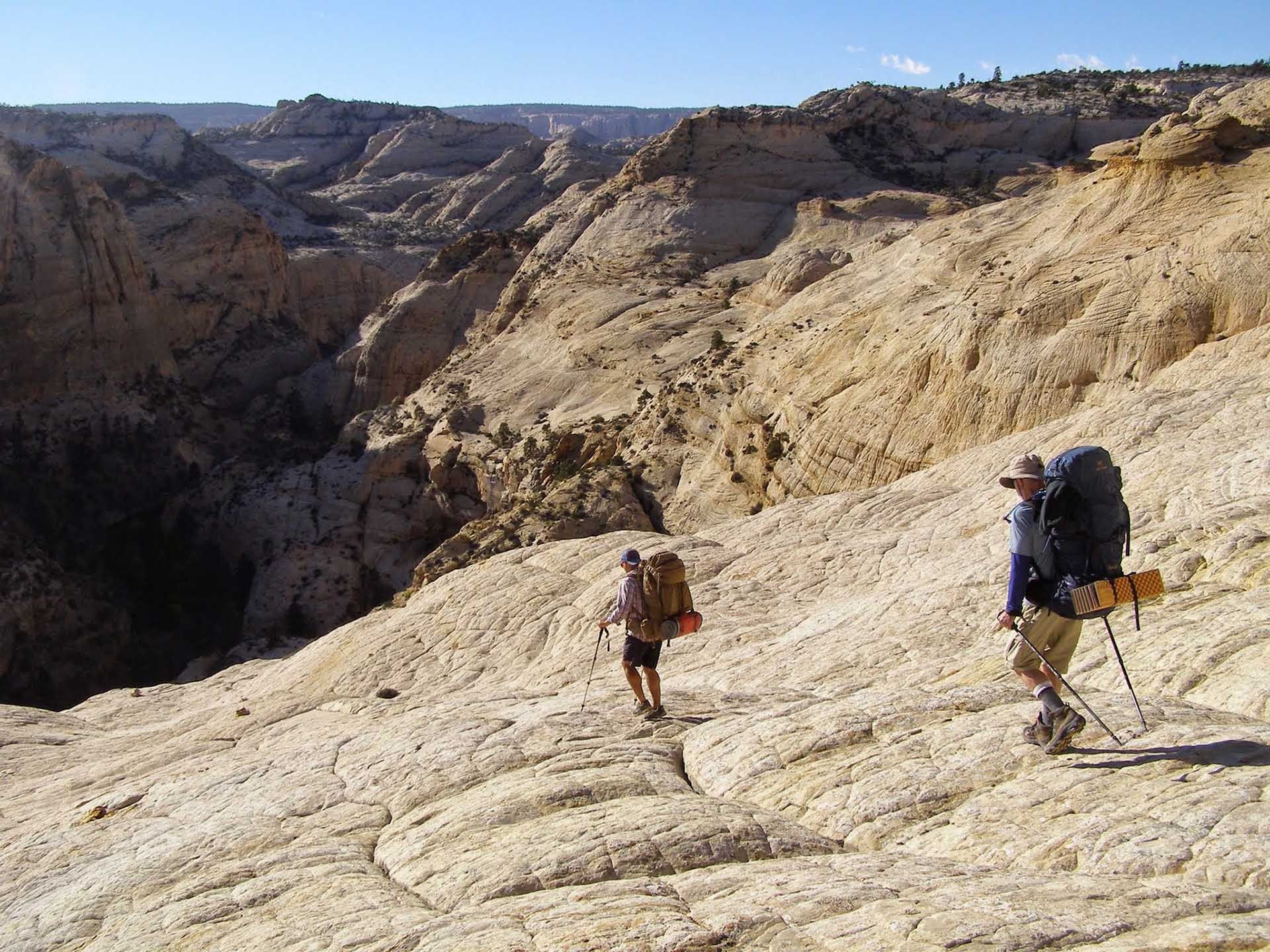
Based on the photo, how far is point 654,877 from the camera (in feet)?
21.2

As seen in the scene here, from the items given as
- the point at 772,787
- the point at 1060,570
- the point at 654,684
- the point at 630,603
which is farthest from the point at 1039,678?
the point at 630,603

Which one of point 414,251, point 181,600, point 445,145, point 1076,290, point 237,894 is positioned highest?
point 445,145

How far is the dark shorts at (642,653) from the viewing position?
9.54 metres

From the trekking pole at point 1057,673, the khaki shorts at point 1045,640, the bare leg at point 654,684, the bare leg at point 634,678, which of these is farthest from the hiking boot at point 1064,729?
the bare leg at point 634,678

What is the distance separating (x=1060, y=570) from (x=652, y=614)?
381cm

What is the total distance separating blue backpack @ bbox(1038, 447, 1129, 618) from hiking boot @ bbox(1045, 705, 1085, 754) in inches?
24.8

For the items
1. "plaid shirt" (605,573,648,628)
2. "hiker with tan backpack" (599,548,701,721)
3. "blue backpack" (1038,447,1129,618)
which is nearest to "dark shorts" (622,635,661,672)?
"hiker with tan backpack" (599,548,701,721)

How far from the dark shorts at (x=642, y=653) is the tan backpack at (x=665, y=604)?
0.08 m

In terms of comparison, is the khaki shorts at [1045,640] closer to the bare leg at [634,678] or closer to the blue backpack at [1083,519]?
the blue backpack at [1083,519]

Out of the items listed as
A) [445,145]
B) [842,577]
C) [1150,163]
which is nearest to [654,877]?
[842,577]

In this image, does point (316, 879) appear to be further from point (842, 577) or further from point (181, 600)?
point (181, 600)

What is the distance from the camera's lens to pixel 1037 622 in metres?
7.07

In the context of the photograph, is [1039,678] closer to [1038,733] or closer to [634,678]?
[1038,733]

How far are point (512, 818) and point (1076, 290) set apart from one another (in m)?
15.2
